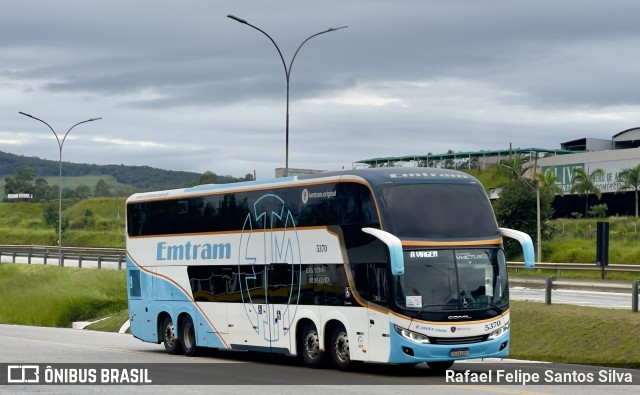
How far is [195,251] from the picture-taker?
2562 centimetres

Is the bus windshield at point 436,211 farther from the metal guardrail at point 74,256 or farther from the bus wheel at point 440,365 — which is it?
the metal guardrail at point 74,256

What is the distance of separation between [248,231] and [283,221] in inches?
54.7

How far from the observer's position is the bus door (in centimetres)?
2217

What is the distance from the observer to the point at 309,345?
21625mm

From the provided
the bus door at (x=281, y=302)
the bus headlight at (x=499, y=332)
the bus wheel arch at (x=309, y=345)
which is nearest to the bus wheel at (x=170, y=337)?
the bus door at (x=281, y=302)

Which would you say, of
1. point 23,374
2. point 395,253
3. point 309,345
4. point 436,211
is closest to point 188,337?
point 309,345

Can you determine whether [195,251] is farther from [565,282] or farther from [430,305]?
[565,282]

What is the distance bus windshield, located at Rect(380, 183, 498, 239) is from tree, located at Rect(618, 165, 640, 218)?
226 ft

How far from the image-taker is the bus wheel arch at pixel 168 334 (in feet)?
87.8

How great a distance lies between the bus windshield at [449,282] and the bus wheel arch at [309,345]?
2.72 meters

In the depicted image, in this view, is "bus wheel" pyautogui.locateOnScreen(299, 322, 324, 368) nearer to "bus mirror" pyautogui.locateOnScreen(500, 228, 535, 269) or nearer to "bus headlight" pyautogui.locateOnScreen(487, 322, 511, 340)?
"bus headlight" pyautogui.locateOnScreen(487, 322, 511, 340)

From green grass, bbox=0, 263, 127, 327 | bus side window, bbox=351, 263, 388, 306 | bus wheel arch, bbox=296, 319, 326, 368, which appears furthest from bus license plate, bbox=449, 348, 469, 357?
green grass, bbox=0, 263, 127, 327
